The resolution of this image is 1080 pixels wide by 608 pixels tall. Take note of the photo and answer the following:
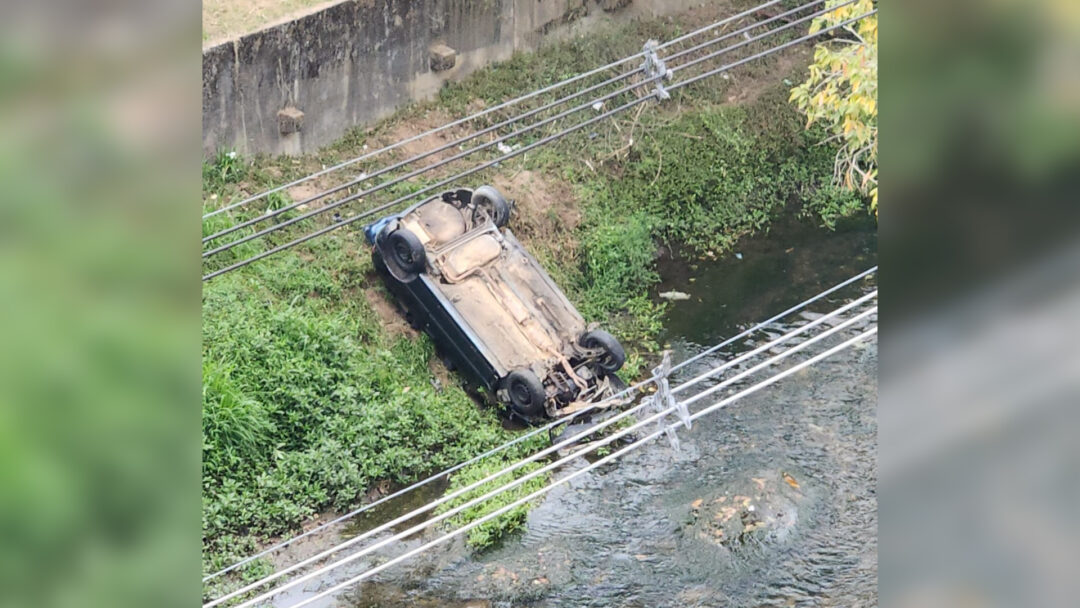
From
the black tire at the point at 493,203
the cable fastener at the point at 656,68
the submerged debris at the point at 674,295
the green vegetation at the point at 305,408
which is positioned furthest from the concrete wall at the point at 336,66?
the cable fastener at the point at 656,68

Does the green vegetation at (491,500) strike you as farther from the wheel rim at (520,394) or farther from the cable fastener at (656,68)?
the cable fastener at (656,68)

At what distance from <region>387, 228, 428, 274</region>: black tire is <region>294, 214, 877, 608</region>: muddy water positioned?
86.8 inches

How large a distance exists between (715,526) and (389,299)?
3520 mm

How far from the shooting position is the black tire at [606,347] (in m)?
9.52

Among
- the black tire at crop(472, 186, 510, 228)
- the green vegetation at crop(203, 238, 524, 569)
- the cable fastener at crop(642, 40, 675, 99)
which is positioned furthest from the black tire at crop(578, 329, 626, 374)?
the cable fastener at crop(642, 40, 675, 99)

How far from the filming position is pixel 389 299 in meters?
10.3

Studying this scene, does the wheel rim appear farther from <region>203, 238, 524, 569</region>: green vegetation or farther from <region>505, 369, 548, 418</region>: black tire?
<region>203, 238, 524, 569</region>: green vegetation

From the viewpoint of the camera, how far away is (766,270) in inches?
460

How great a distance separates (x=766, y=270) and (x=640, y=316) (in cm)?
161

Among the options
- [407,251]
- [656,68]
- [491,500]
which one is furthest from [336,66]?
[491,500]

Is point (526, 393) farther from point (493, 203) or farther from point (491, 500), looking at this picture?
point (493, 203)

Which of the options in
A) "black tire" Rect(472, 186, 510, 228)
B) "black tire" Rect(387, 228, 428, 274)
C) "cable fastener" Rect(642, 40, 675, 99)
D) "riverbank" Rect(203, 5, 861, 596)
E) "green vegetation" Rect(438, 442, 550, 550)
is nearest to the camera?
"cable fastener" Rect(642, 40, 675, 99)

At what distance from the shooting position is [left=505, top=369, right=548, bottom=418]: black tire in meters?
9.16
